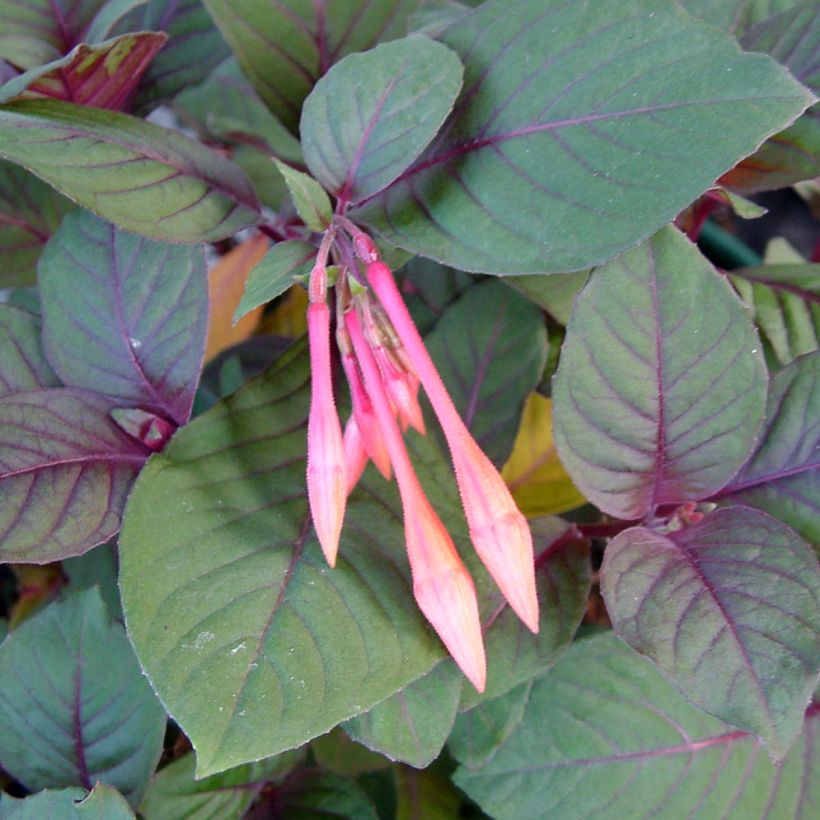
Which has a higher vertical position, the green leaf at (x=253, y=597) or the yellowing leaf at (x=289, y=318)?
the green leaf at (x=253, y=597)

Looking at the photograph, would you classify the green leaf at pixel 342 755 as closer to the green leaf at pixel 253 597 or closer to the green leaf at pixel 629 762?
the green leaf at pixel 629 762

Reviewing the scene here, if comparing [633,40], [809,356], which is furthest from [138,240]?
[809,356]

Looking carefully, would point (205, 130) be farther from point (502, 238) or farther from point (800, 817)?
point (800, 817)

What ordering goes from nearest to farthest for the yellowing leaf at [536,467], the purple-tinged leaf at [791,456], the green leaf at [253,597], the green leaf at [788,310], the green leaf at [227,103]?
1. the green leaf at [253,597]
2. the purple-tinged leaf at [791,456]
3. the green leaf at [788,310]
4. the yellowing leaf at [536,467]
5. the green leaf at [227,103]

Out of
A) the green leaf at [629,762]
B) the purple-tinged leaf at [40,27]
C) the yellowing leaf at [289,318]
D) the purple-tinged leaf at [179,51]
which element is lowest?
the yellowing leaf at [289,318]

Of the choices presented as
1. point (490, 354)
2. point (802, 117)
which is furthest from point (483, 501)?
point (802, 117)

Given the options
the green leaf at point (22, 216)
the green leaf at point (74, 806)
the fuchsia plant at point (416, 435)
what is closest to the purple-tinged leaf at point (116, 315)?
the fuchsia plant at point (416, 435)

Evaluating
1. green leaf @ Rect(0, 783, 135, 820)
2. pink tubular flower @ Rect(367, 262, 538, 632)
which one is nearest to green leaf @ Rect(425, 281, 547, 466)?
pink tubular flower @ Rect(367, 262, 538, 632)
